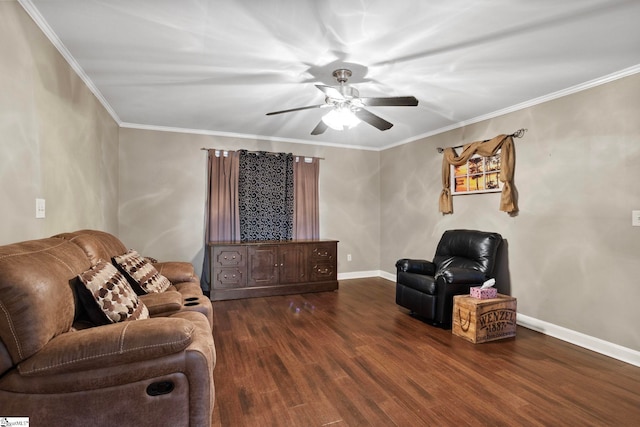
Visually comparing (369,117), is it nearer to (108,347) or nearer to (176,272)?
(176,272)

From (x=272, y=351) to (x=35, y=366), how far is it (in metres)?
1.73

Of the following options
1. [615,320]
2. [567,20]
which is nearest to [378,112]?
[567,20]

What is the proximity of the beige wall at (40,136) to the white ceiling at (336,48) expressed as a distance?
0.66 ft

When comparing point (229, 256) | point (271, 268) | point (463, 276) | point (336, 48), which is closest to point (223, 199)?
point (229, 256)

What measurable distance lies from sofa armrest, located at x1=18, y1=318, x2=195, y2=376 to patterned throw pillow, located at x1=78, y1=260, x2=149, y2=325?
258 millimetres

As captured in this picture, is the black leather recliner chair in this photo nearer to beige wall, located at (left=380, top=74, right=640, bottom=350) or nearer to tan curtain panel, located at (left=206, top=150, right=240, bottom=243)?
beige wall, located at (left=380, top=74, right=640, bottom=350)

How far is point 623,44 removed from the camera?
7.47 feet

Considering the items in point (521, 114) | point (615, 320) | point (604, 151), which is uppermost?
point (521, 114)

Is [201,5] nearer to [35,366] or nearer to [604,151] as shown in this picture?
[35,366]

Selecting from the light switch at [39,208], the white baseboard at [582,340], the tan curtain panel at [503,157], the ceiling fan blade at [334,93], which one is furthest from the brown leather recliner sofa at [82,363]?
the tan curtain panel at [503,157]

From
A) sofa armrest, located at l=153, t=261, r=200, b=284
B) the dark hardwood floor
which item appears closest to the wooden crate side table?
the dark hardwood floor

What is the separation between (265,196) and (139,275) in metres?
2.79

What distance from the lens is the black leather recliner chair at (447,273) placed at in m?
3.22

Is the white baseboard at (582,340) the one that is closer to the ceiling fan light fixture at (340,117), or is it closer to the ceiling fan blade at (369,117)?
the ceiling fan blade at (369,117)
